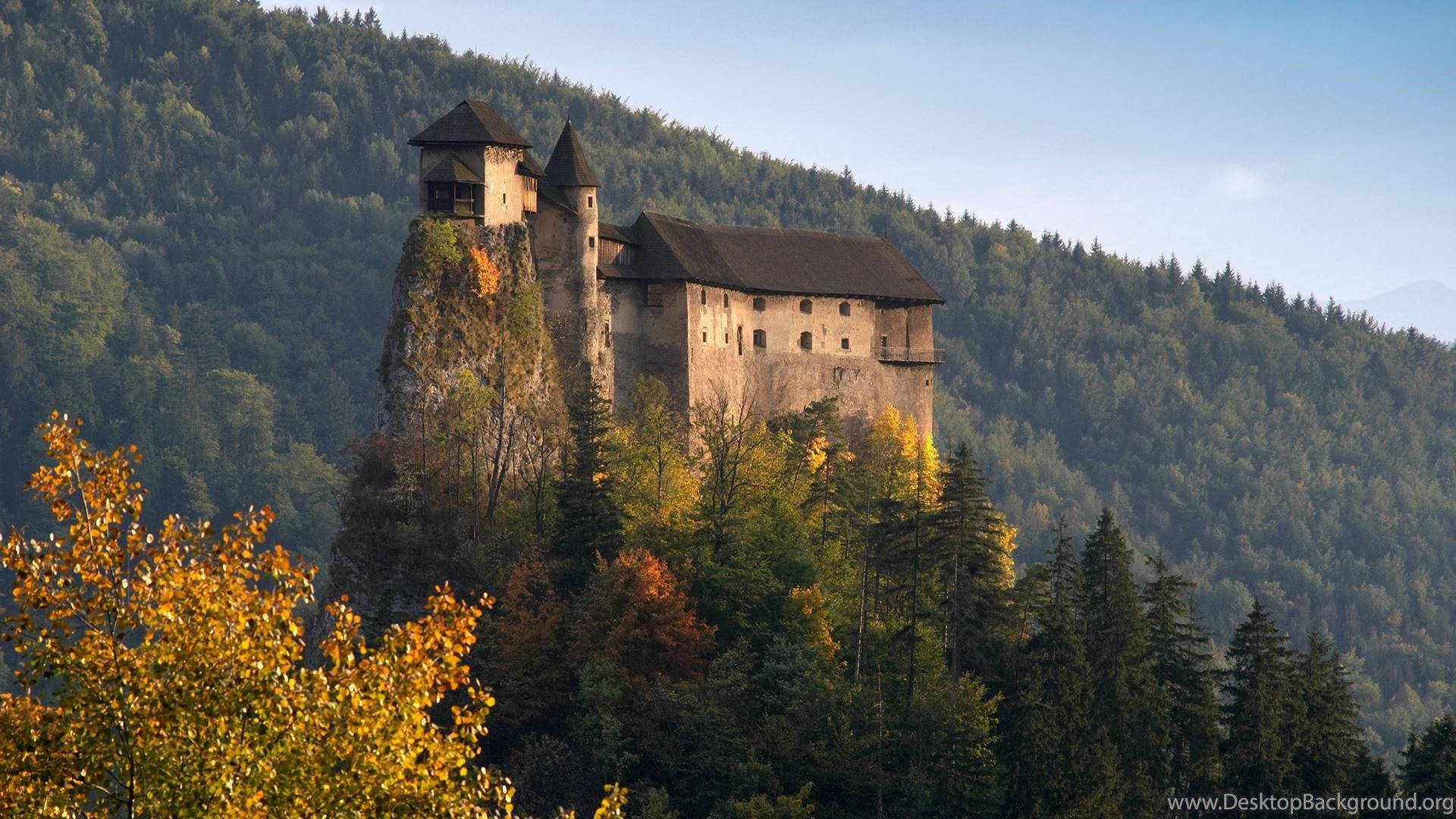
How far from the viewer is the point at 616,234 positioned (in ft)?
256

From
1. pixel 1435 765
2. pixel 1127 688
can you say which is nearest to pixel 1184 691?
pixel 1127 688

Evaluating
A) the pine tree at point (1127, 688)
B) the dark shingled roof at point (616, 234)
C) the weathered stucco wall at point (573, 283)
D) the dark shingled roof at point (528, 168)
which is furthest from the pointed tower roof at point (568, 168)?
the pine tree at point (1127, 688)

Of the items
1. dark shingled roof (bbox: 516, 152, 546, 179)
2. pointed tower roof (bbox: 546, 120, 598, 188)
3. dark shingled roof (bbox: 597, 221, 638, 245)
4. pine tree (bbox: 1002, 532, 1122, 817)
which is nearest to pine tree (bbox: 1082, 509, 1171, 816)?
pine tree (bbox: 1002, 532, 1122, 817)

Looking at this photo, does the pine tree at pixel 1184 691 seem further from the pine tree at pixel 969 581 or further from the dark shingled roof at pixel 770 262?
the dark shingled roof at pixel 770 262

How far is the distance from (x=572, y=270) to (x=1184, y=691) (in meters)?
25.6

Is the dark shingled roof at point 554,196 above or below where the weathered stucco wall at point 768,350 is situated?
above

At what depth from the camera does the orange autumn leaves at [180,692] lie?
22.8 meters

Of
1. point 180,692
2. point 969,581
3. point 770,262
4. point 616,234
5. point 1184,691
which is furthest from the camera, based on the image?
point 770,262

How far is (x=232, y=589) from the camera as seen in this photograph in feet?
77.4

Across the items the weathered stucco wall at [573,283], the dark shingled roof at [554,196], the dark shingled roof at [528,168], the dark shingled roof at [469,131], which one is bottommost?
the weathered stucco wall at [573,283]

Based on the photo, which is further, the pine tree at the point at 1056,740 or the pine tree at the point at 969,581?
the pine tree at the point at 969,581

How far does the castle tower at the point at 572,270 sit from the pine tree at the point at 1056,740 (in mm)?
20881

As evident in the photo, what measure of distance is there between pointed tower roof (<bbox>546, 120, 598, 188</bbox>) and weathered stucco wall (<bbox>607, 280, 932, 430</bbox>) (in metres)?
3.94

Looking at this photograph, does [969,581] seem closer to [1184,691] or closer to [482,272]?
[1184,691]
